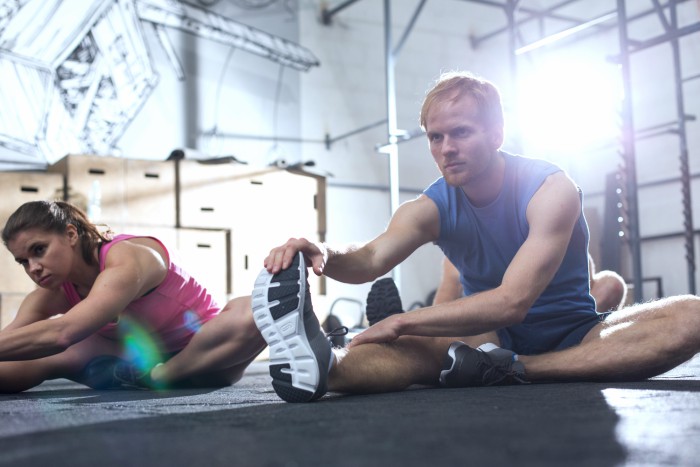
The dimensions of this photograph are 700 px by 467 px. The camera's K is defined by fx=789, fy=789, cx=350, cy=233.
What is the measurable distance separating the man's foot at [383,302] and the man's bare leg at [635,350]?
54 cm

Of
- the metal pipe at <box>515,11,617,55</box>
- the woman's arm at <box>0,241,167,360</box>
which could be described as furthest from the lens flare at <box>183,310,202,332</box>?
the metal pipe at <box>515,11,617,55</box>

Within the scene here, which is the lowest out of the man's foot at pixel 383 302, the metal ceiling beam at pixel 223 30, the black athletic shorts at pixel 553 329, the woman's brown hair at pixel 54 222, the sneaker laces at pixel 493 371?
the sneaker laces at pixel 493 371

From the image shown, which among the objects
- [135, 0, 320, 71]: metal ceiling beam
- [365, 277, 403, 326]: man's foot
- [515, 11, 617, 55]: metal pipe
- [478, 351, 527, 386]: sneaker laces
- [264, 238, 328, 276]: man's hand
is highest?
[135, 0, 320, 71]: metal ceiling beam

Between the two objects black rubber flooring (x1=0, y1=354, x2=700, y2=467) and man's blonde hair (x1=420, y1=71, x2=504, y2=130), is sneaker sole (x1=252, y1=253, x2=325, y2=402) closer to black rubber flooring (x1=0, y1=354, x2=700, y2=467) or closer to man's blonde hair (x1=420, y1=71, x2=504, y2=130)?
black rubber flooring (x1=0, y1=354, x2=700, y2=467)

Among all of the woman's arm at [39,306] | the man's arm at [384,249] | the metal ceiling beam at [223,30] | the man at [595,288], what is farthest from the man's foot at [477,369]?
the metal ceiling beam at [223,30]

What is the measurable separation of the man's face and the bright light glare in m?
4.50

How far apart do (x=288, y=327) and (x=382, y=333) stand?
11.3 inches

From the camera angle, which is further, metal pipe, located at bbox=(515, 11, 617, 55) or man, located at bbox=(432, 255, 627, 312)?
metal pipe, located at bbox=(515, 11, 617, 55)

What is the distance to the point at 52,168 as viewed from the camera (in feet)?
12.5

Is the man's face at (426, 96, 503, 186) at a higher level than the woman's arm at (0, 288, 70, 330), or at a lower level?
higher

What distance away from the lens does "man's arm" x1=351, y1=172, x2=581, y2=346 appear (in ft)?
4.84

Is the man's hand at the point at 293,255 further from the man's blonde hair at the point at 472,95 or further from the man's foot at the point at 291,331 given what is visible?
the man's blonde hair at the point at 472,95

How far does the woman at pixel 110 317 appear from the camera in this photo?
5.36 ft

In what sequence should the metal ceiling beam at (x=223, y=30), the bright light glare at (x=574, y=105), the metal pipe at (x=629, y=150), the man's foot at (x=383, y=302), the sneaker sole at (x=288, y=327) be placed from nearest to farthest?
the sneaker sole at (x=288, y=327)
the man's foot at (x=383, y=302)
the metal pipe at (x=629, y=150)
the metal ceiling beam at (x=223, y=30)
the bright light glare at (x=574, y=105)
